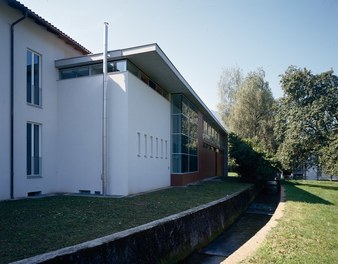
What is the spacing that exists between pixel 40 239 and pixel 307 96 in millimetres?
30408

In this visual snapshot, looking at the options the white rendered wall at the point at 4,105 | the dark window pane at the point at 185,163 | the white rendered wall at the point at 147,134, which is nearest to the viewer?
the white rendered wall at the point at 4,105

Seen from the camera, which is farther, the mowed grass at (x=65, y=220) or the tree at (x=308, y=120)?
the tree at (x=308, y=120)

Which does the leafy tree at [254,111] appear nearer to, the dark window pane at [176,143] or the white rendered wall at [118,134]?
the dark window pane at [176,143]

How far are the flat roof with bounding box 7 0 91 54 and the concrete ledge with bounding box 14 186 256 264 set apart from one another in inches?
402

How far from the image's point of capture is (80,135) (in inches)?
564

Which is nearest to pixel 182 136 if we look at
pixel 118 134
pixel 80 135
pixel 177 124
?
pixel 177 124

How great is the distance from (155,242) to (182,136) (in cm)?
1400

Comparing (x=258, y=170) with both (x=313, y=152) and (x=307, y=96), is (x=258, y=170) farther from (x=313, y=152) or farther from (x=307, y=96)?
(x=307, y=96)

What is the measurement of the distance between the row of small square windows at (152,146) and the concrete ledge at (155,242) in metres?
5.53

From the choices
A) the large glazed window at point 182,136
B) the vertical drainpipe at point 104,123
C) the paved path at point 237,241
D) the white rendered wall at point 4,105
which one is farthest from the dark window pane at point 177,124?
the white rendered wall at point 4,105

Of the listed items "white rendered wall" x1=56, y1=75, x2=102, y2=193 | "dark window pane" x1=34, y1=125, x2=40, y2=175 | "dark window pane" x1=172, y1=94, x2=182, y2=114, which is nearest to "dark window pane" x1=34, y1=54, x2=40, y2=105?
"dark window pane" x1=34, y1=125, x2=40, y2=175

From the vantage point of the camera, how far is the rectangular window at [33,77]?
13076mm

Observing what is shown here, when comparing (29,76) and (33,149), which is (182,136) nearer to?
(33,149)

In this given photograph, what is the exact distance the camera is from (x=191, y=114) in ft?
76.9
